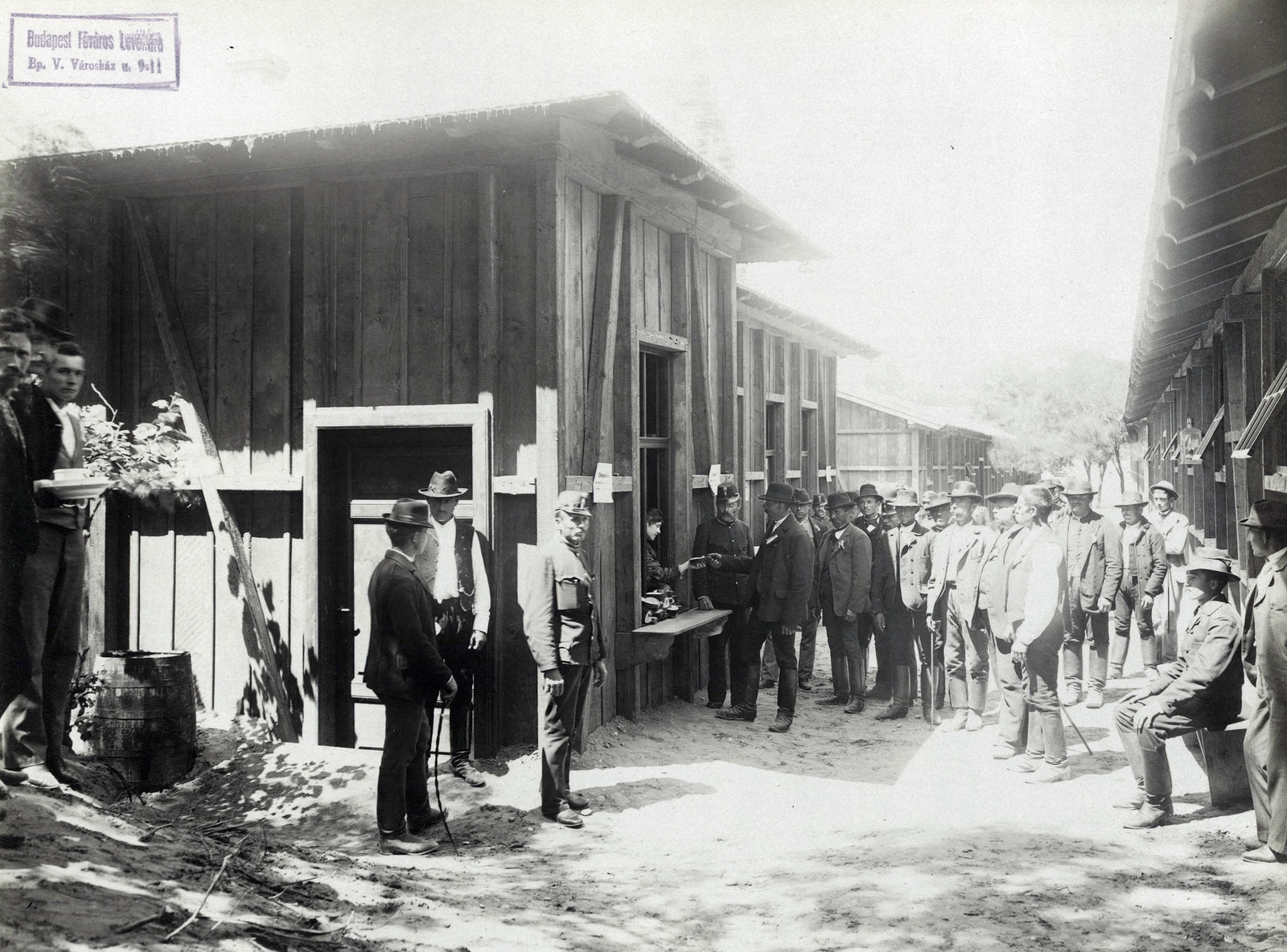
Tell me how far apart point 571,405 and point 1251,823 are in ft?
16.8

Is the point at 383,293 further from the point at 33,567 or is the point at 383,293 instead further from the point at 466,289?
the point at 33,567

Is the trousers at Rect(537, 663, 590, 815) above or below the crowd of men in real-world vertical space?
below

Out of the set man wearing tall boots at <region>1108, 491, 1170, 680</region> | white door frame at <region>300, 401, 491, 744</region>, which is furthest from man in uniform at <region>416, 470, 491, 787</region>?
man wearing tall boots at <region>1108, 491, 1170, 680</region>

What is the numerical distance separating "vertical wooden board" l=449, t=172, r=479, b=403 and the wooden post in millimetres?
2190

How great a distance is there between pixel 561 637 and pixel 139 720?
3091 millimetres

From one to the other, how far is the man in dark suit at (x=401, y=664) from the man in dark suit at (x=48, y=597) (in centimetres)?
168

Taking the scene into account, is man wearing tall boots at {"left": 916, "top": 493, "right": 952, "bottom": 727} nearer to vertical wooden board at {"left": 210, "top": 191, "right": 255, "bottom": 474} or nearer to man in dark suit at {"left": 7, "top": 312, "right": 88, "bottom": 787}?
vertical wooden board at {"left": 210, "top": 191, "right": 255, "bottom": 474}

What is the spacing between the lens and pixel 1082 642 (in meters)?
10.1

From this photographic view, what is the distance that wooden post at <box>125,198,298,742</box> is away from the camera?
8023mm

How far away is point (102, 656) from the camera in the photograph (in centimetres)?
727

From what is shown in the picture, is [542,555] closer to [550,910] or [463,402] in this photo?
[463,402]

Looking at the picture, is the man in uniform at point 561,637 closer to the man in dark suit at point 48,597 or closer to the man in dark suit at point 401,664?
the man in dark suit at point 401,664

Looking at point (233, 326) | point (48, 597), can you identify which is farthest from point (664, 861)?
point (233, 326)

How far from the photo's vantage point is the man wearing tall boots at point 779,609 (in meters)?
9.15
